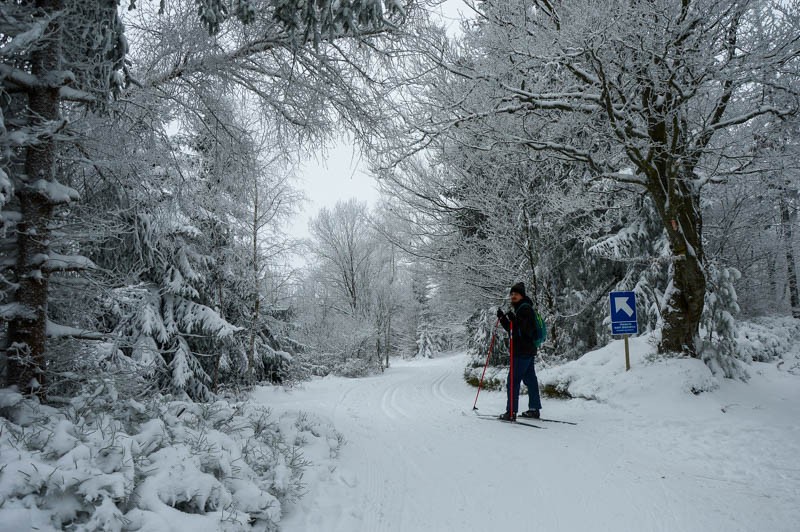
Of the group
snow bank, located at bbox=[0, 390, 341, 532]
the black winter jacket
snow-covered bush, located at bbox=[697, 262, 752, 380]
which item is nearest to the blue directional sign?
snow-covered bush, located at bbox=[697, 262, 752, 380]

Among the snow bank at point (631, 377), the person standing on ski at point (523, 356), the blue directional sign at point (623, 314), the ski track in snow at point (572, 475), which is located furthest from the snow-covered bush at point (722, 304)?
the person standing on ski at point (523, 356)

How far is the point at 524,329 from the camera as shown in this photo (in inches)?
248

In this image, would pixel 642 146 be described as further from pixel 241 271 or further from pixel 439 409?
pixel 241 271

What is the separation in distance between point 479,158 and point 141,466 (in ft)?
31.3

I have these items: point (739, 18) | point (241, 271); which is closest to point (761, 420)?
point (739, 18)

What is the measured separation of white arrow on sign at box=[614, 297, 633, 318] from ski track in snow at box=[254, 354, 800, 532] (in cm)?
174

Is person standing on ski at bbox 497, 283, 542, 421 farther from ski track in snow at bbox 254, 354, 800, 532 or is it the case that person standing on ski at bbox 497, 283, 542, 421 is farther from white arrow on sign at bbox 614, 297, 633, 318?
white arrow on sign at bbox 614, 297, 633, 318

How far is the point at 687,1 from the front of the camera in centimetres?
598

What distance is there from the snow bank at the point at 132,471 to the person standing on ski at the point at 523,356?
3545mm

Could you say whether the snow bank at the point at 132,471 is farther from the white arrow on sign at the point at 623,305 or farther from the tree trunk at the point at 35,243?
the white arrow on sign at the point at 623,305

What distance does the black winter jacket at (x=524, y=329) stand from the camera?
626 cm

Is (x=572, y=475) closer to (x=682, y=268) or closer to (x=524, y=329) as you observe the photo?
(x=524, y=329)

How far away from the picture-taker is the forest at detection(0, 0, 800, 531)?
9.93 ft

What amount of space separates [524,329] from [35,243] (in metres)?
5.69
